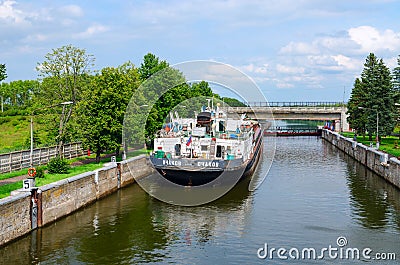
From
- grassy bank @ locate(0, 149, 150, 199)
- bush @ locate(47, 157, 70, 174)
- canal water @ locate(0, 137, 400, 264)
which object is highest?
bush @ locate(47, 157, 70, 174)

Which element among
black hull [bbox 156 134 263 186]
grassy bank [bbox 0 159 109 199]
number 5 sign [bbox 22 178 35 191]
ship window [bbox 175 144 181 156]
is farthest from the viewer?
ship window [bbox 175 144 181 156]

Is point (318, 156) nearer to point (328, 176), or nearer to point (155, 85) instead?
point (328, 176)

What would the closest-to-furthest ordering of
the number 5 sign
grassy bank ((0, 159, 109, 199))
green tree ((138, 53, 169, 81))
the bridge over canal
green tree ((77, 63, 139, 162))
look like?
the number 5 sign → grassy bank ((0, 159, 109, 199)) → green tree ((77, 63, 139, 162)) → green tree ((138, 53, 169, 81)) → the bridge over canal

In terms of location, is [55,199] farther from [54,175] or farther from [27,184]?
[54,175]

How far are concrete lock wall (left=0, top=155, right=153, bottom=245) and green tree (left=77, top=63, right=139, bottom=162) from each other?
406 cm

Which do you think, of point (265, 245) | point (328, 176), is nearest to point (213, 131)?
point (328, 176)

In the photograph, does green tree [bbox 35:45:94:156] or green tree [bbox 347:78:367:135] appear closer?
green tree [bbox 35:45:94:156]

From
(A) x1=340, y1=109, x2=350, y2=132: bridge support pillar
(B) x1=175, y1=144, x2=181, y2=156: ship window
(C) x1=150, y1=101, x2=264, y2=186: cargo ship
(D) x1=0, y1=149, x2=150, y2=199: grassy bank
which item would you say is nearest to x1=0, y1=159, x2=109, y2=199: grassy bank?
(D) x1=0, y1=149, x2=150, y2=199: grassy bank

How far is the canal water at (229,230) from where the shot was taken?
78.0ft

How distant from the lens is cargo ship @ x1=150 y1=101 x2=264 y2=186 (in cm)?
3788

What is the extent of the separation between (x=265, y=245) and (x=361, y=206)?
12.8 meters

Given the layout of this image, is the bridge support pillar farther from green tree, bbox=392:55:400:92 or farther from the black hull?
the black hull

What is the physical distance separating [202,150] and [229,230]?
44.9ft

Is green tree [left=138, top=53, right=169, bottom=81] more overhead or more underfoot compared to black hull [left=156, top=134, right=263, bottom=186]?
more overhead
